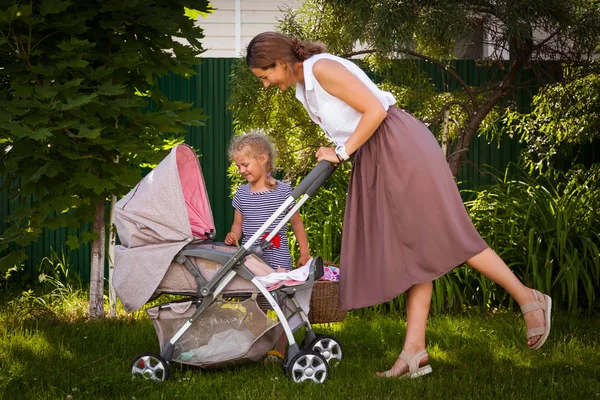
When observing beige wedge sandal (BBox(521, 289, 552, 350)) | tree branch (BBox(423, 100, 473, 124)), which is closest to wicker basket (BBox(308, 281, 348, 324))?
beige wedge sandal (BBox(521, 289, 552, 350))

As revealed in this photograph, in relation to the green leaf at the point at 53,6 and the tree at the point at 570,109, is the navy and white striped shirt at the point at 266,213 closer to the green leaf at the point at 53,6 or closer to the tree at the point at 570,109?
the green leaf at the point at 53,6

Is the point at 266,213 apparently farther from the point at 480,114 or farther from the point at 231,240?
the point at 480,114

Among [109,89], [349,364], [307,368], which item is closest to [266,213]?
[349,364]

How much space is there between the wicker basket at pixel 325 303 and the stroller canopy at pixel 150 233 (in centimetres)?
63

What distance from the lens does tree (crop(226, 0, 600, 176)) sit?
4590mm

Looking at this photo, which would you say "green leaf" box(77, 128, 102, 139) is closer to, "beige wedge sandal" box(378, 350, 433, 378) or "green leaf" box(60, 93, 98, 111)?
"green leaf" box(60, 93, 98, 111)

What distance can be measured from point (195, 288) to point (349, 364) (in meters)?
0.82

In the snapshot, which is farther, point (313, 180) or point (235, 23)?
point (235, 23)

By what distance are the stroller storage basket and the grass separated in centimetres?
10

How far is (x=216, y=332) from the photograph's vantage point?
3.53 meters

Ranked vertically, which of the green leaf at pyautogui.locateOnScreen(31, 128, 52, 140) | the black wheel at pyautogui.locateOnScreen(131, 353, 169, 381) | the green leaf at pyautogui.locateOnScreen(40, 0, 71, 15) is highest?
the green leaf at pyautogui.locateOnScreen(40, 0, 71, 15)

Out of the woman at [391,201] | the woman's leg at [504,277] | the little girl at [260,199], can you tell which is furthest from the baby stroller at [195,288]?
the woman's leg at [504,277]

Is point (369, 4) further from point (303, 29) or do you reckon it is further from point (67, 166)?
point (67, 166)

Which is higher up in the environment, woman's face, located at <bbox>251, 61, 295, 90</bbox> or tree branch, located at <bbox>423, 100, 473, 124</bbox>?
woman's face, located at <bbox>251, 61, 295, 90</bbox>
